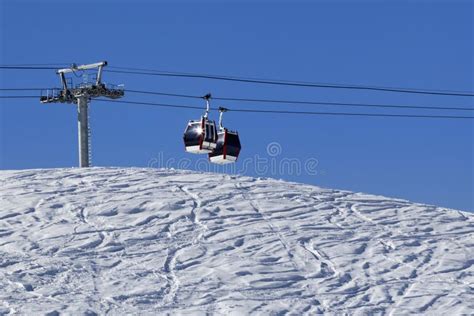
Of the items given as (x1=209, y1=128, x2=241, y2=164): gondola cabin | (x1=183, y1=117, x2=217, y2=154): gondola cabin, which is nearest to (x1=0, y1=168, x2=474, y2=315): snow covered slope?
(x1=183, y1=117, x2=217, y2=154): gondola cabin

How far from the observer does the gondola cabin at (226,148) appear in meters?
32.6

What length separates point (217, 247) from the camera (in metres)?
25.5

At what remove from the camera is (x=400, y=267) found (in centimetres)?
2525

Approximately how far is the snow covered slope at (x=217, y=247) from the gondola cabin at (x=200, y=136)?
77 cm

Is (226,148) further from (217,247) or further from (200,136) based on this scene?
(217,247)

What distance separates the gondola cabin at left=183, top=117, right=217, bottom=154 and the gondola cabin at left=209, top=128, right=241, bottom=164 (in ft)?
0.76

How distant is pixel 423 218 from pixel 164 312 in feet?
33.9

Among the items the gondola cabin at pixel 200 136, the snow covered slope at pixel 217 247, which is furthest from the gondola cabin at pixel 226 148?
the snow covered slope at pixel 217 247

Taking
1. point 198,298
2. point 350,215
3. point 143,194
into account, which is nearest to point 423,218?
point 350,215

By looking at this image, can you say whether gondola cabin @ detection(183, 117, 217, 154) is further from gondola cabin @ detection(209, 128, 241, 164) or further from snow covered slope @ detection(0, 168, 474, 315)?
snow covered slope @ detection(0, 168, 474, 315)

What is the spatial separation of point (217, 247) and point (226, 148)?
7.51 m

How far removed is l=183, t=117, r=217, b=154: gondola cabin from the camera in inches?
1260

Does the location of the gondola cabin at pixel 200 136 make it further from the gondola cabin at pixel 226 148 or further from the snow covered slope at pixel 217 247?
the snow covered slope at pixel 217 247

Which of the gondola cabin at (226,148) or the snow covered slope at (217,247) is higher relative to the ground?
the gondola cabin at (226,148)
